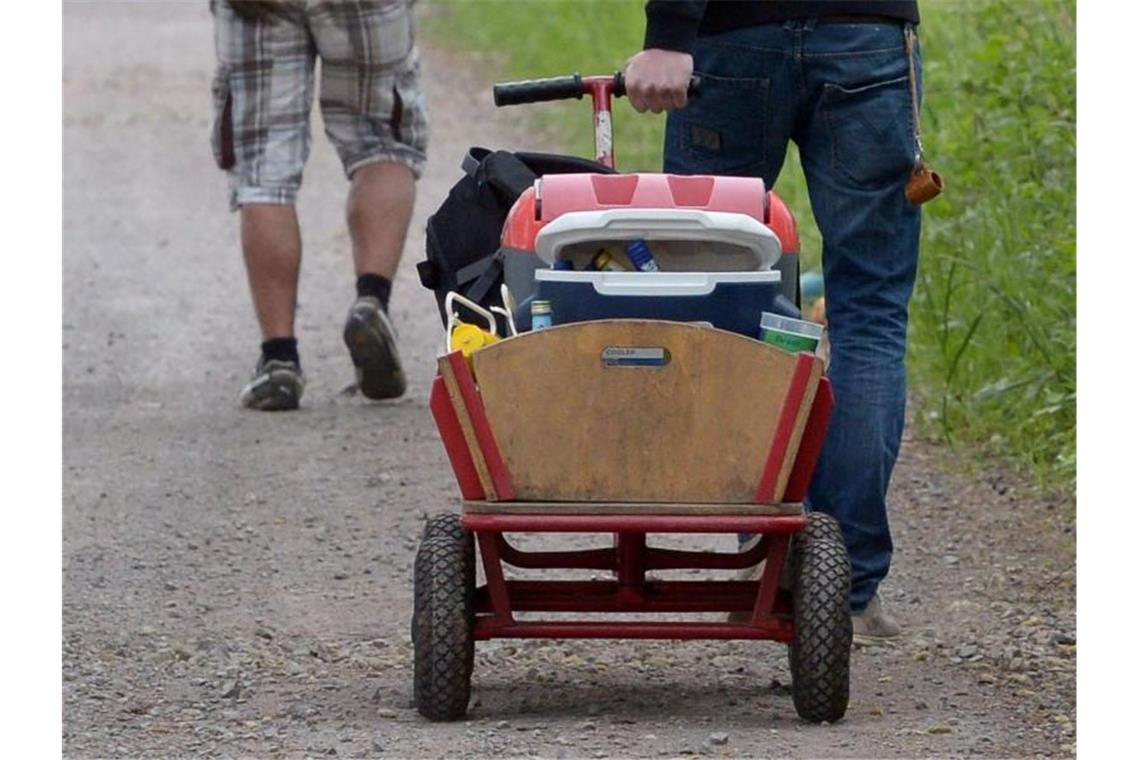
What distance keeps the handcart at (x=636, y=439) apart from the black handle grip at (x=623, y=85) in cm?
39

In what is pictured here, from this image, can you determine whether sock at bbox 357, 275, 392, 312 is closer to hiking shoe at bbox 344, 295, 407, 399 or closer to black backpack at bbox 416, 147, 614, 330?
hiking shoe at bbox 344, 295, 407, 399

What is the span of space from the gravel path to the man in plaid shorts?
0.79 ft

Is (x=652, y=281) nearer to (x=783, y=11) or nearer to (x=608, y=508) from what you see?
(x=608, y=508)

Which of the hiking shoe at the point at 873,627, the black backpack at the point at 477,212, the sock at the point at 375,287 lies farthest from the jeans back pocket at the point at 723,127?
the sock at the point at 375,287

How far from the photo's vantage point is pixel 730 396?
3.95 metres

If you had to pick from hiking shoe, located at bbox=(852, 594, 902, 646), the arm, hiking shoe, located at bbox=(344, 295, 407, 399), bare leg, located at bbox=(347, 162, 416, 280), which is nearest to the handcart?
the arm

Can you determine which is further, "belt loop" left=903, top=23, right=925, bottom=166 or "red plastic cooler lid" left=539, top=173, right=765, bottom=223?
"belt loop" left=903, top=23, right=925, bottom=166

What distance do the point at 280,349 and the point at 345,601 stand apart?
2165 mm

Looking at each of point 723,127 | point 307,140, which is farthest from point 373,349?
point 723,127

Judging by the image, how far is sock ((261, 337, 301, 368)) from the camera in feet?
23.9

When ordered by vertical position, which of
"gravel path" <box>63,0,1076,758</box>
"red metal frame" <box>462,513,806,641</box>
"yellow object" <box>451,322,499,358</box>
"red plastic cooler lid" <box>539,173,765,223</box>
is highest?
"red plastic cooler lid" <box>539,173,765,223</box>

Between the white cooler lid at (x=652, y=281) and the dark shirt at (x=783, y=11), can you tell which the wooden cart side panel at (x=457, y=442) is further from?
the dark shirt at (x=783, y=11)

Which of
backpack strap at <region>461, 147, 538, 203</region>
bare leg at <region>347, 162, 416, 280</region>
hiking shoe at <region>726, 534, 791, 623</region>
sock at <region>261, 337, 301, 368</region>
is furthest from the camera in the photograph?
bare leg at <region>347, 162, 416, 280</region>

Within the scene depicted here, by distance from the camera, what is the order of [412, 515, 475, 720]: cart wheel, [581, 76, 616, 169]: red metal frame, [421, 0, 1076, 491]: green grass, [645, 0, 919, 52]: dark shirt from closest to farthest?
[412, 515, 475, 720]: cart wheel, [581, 76, 616, 169]: red metal frame, [645, 0, 919, 52]: dark shirt, [421, 0, 1076, 491]: green grass
